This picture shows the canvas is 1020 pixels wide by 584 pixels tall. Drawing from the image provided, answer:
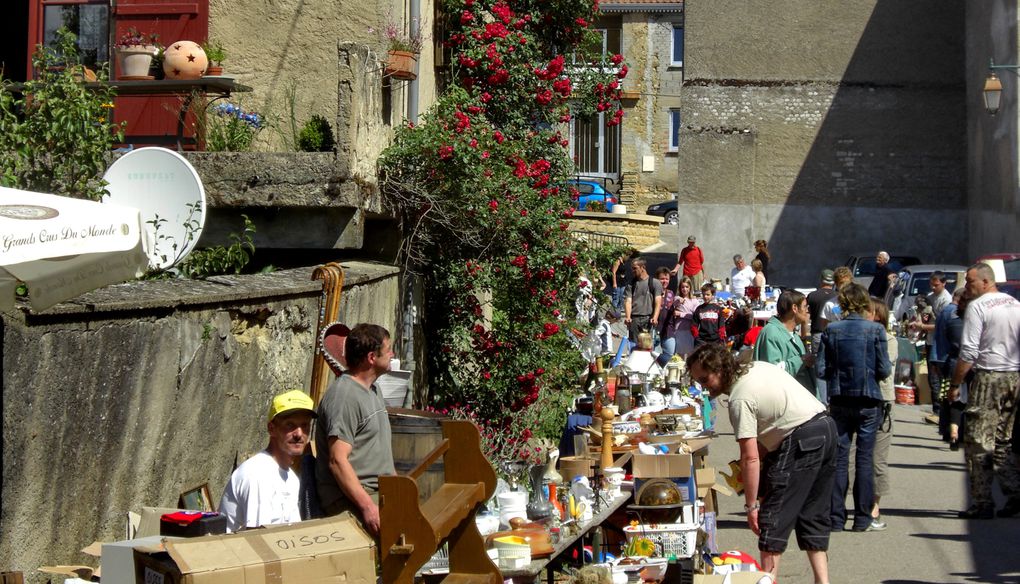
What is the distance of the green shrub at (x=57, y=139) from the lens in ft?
25.6

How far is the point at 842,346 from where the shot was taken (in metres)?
8.95

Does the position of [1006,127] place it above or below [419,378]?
above

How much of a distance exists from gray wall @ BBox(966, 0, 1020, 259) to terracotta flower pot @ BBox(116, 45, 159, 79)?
714 inches

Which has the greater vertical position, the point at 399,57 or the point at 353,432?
the point at 399,57

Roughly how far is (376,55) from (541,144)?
3367mm

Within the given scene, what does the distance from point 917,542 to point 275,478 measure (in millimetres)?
5384

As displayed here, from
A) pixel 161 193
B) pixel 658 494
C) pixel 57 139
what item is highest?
pixel 57 139

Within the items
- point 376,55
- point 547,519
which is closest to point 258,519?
point 547,519

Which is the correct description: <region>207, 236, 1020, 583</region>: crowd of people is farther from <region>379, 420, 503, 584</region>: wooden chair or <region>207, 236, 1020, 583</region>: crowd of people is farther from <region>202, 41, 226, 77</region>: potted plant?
<region>202, 41, 226, 77</region>: potted plant

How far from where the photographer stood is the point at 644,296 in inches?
740

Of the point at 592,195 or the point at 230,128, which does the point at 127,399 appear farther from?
the point at 592,195

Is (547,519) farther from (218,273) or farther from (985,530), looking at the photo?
(985,530)

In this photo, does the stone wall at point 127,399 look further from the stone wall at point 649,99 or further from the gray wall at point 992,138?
the stone wall at point 649,99

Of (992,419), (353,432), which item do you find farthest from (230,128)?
(992,419)
